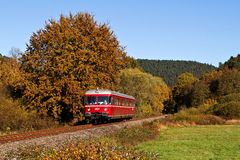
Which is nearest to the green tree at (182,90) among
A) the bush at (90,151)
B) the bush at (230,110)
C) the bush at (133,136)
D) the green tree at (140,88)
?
the green tree at (140,88)

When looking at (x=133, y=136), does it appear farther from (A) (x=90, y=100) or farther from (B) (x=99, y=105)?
(A) (x=90, y=100)

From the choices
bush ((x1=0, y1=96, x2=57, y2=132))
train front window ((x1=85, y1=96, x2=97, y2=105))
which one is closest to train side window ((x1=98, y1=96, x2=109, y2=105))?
train front window ((x1=85, y1=96, x2=97, y2=105))

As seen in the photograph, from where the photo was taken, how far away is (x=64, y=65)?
38469 millimetres

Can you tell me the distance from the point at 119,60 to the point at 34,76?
9119 mm

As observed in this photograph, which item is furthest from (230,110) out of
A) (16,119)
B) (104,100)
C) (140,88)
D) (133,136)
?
(133,136)

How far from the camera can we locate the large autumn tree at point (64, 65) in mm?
38250

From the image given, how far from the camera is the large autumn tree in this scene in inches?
1506

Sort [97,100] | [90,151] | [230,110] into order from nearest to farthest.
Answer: [90,151] < [97,100] < [230,110]

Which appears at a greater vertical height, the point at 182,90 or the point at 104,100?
the point at 182,90

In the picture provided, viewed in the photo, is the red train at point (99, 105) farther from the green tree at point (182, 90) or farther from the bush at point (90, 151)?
the green tree at point (182, 90)

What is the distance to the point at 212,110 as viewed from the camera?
173ft

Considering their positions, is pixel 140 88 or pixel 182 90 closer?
pixel 140 88

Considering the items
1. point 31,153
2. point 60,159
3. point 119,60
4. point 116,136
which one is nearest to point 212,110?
point 119,60

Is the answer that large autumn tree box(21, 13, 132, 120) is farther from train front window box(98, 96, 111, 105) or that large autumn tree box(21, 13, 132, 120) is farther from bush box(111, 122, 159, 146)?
bush box(111, 122, 159, 146)
